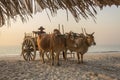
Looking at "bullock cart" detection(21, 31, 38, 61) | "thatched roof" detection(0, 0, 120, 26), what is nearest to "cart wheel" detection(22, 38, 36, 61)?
"bullock cart" detection(21, 31, 38, 61)

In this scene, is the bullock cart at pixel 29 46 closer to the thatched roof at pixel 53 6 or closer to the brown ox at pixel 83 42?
the brown ox at pixel 83 42

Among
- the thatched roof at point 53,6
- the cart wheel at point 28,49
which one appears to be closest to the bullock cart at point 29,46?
the cart wheel at point 28,49

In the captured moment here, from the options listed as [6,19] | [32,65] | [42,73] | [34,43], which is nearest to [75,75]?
[42,73]

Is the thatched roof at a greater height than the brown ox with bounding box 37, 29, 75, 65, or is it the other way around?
the brown ox with bounding box 37, 29, 75, 65

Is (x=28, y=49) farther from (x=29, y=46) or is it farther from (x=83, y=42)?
(x=83, y=42)

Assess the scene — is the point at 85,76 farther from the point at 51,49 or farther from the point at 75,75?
the point at 51,49

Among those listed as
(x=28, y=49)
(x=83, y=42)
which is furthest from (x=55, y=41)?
(x=28, y=49)

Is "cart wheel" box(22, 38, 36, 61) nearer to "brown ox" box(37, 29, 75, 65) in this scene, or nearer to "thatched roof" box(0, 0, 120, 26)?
"brown ox" box(37, 29, 75, 65)

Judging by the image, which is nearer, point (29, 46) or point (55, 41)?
point (55, 41)

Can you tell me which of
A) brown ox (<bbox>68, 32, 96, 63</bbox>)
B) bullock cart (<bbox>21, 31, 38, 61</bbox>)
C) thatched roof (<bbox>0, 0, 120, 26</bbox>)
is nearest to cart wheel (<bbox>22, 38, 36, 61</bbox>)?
bullock cart (<bbox>21, 31, 38, 61</bbox>)

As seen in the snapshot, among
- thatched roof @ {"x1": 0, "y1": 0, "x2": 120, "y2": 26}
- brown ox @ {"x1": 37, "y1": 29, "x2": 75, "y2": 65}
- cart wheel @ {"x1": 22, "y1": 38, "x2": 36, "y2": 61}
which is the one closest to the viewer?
thatched roof @ {"x1": 0, "y1": 0, "x2": 120, "y2": 26}

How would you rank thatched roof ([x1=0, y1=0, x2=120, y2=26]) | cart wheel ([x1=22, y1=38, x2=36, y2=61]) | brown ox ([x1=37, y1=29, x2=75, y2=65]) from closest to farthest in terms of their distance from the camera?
thatched roof ([x1=0, y1=0, x2=120, y2=26]) < brown ox ([x1=37, y1=29, x2=75, y2=65]) < cart wheel ([x1=22, y1=38, x2=36, y2=61])

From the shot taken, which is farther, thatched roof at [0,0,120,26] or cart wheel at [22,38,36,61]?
cart wheel at [22,38,36,61]

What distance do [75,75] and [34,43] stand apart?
3606 millimetres
